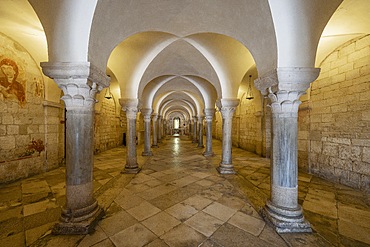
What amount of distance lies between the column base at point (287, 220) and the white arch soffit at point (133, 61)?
437 cm

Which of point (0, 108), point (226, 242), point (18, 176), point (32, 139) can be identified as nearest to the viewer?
point (226, 242)

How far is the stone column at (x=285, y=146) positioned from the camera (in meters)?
2.18

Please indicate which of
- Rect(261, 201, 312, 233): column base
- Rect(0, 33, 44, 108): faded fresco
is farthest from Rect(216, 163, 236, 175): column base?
Rect(0, 33, 44, 108): faded fresco

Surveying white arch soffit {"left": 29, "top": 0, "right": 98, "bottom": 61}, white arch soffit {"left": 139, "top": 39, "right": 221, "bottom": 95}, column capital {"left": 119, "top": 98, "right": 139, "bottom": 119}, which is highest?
white arch soffit {"left": 139, "top": 39, "right": 221, "bottom": 95}

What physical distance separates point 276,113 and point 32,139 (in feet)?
21.9

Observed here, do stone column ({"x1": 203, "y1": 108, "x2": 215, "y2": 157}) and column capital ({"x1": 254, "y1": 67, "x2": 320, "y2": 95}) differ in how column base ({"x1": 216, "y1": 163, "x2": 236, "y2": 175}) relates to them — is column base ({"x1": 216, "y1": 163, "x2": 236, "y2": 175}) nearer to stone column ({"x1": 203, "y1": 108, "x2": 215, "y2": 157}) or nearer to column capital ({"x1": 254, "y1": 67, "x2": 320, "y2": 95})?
stone column ({"x1": 203, "y1": 108, "x2": 215, "y2": 157})

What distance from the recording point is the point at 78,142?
229 cm

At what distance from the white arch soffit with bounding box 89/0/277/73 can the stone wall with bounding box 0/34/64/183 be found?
3.63 m

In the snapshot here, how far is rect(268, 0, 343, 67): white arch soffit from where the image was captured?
2070 mm

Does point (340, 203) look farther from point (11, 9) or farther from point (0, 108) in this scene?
point (0, 108)

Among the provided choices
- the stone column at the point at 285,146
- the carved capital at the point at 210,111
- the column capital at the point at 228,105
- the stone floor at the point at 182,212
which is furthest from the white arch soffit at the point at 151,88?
the stone column at the point at 285,146

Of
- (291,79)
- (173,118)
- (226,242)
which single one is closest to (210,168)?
(226,242)

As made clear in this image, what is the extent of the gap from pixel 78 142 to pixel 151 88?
619 cm

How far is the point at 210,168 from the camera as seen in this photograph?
5508 millimetres
